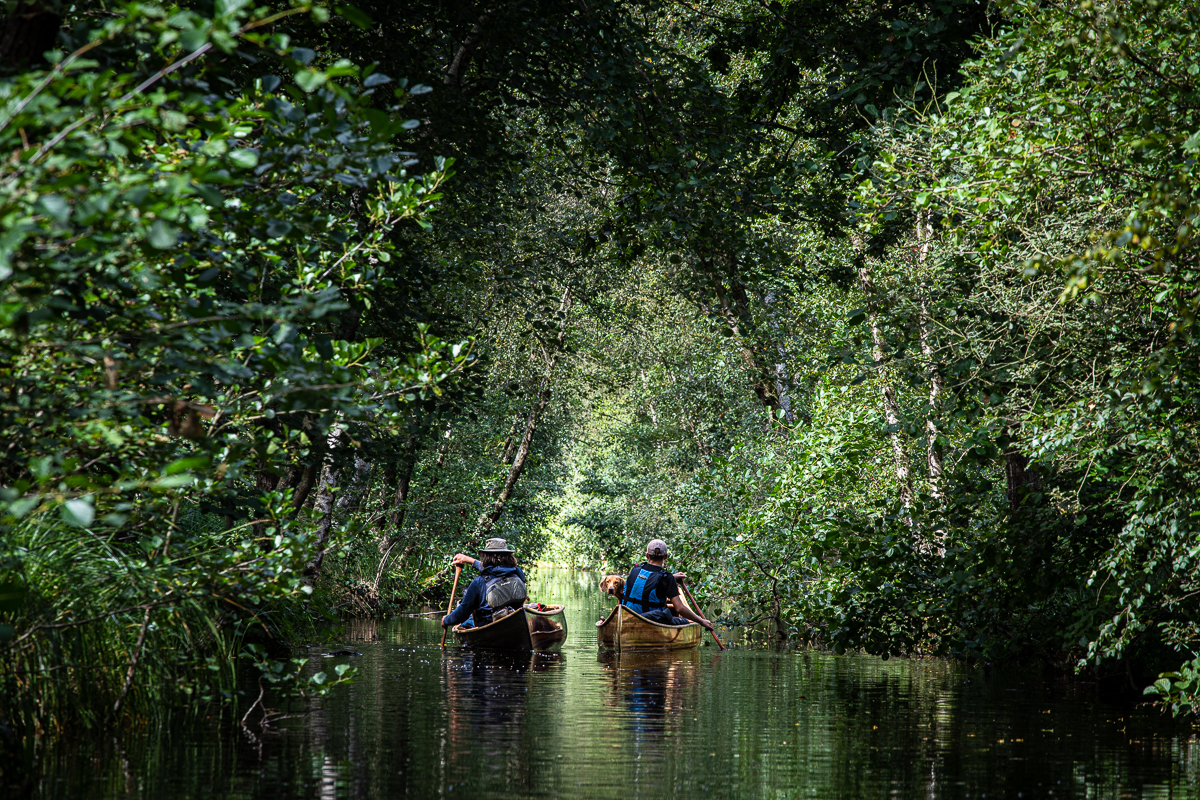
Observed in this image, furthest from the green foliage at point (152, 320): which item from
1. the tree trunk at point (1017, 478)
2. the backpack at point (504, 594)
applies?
the backpack at point (504, 594)

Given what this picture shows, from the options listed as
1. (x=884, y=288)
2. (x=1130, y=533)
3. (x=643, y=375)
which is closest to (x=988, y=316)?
(x=884, y=288)

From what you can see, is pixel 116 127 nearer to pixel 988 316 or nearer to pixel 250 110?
pixel 250 110

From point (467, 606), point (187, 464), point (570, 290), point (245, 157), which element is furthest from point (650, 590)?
point (187, 464)

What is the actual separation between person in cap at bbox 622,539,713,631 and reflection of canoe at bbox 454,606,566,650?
139 centimetres

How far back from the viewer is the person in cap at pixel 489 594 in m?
16.3

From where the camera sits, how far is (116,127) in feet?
12.1

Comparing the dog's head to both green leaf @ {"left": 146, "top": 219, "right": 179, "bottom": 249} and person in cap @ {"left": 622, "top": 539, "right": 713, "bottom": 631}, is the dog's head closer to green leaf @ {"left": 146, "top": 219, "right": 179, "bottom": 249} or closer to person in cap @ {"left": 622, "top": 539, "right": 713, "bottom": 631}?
person in cap @ {"left": 622, "top": 539, "right": 713, "bottom": 631}

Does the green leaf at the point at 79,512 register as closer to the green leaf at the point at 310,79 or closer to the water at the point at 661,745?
the green leaf at the point at 310,79

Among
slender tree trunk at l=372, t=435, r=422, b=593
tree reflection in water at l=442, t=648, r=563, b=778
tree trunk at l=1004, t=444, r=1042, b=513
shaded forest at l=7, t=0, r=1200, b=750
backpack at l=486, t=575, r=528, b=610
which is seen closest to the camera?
shaded forest at l=7, t=0, r=1200, b=750

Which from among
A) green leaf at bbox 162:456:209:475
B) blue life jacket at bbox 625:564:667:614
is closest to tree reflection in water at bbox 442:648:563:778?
blue life jacket at bbox 625:564:667:614

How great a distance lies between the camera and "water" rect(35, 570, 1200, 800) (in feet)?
20.1

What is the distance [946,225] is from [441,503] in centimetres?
1992

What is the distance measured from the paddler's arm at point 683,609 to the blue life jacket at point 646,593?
159 mm

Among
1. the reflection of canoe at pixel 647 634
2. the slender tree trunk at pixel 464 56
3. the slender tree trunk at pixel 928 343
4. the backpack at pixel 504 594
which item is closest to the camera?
the slender tree trunk at pixel 928 343
